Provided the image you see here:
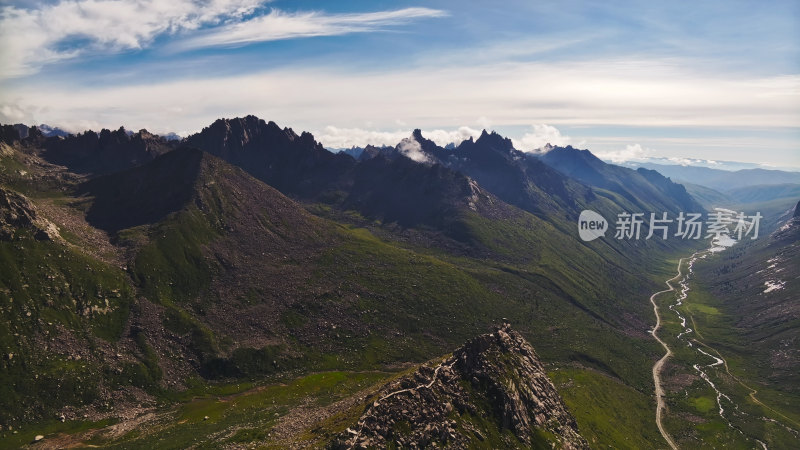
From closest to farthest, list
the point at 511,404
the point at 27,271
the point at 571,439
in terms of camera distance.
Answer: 1. the point at 511,404
2. the point at 571,439
3. the point at 27,271

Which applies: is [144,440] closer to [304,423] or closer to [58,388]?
[58,388]

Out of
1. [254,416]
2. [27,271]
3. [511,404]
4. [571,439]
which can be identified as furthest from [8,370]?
[571,439]

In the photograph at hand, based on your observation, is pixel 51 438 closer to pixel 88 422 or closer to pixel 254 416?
pixel 88 422

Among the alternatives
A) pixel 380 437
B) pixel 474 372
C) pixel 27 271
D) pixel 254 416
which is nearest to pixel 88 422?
pixel 254 416

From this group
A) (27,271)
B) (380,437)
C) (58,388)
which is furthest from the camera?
(27,271)

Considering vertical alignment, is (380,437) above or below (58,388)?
above

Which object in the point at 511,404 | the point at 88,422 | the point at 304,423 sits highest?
the point at 511,404

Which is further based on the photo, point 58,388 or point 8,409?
point 58,388
